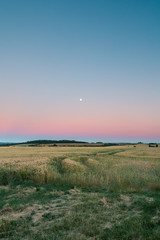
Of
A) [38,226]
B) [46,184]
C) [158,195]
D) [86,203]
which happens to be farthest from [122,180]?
[38,226]

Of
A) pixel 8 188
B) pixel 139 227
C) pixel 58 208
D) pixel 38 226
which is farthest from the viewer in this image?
pixel 8 188

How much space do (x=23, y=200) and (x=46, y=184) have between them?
12.6 feet

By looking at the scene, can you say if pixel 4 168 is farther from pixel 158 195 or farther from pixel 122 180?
pixel 158 195

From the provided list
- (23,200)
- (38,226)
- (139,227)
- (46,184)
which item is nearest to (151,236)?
(139,227)

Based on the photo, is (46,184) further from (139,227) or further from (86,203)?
(139,227)

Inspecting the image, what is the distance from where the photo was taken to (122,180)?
13883 mm

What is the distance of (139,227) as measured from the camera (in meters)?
5.77

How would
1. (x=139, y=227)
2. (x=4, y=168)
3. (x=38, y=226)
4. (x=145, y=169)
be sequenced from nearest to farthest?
(x=139, y=227), (x=38, y=226), (x=4, y=168), (x=145, y=169)

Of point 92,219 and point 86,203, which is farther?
point 86,203

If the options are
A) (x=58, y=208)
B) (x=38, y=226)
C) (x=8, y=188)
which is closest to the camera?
(x=38, y=226)

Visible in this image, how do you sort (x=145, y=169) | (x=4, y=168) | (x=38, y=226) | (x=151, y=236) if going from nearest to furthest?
(x=151, y=236) < (x=38, y=226) < (x=4, y=168) < (x=145, y=169)

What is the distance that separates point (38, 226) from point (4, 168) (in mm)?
11225

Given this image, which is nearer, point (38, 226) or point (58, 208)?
point (38, 226)

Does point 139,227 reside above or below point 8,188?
above
